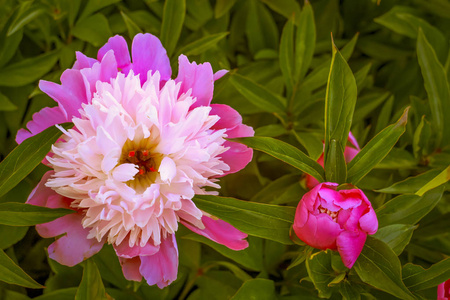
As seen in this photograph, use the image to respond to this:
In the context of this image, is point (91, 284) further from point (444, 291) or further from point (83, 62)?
point (444, 291)

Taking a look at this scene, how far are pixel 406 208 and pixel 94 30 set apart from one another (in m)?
0.50

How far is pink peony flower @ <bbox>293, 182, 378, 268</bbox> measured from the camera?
0.44 m

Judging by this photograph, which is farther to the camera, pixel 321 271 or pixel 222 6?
pixel 222 6

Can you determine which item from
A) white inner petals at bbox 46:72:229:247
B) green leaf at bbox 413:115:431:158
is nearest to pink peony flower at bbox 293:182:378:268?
white inner petals at bbox 46:72:229:247

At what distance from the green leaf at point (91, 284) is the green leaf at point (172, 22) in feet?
1.00

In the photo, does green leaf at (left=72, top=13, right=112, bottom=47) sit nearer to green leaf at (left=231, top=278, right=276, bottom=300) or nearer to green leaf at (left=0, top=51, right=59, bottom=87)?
green leaf at (left=0, top=51, right=59, bottom=87)

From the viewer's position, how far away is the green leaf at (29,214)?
45cm

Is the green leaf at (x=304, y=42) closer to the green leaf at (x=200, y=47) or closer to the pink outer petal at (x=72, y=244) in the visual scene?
the green leaf at (x=200, y=47)

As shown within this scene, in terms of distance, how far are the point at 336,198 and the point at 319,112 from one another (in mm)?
328

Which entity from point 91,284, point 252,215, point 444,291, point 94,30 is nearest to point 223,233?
point 252,215

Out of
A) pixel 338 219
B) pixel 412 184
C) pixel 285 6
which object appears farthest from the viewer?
pixel 285 6

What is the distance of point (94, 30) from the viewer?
691 millimetres

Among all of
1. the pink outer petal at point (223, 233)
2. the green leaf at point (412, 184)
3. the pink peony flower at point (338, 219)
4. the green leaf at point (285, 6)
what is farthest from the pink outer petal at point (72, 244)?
the green leaf at point (285, 6)

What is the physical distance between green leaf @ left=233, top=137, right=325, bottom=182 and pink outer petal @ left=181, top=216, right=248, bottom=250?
98 mm
